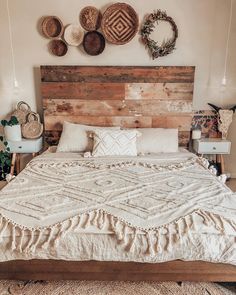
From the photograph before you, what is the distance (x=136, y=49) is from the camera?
3059mm

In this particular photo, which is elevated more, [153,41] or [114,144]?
[153,41]

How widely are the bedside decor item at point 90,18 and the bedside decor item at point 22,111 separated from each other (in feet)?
3.79

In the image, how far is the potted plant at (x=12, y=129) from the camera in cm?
299

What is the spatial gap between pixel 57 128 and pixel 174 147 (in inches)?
55.0

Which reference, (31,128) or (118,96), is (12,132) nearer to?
(31,128)

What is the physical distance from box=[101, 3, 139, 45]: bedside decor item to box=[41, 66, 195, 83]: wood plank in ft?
Result: 1.08

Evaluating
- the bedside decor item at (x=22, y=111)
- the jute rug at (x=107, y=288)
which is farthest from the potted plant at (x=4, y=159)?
the jute rug at (x=107, y=288)

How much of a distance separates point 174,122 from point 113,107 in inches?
29.4

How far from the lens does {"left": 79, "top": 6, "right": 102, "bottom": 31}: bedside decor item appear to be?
2.94 metres

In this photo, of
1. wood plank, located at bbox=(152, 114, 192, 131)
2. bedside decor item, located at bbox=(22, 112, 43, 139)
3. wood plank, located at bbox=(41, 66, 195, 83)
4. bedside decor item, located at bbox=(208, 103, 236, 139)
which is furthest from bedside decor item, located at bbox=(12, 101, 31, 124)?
bedside decor item, located at bbox=(208, 103, 236, 139)

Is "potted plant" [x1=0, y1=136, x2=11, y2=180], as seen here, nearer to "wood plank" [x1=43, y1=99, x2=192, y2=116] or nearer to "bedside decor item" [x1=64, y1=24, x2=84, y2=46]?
"wood plank" [x1=43, y1=99, x2=192, y2=116]

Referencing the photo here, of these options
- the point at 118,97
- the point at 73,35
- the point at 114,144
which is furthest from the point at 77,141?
the point at 73,35

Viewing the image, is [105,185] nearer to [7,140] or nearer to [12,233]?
[12,233]

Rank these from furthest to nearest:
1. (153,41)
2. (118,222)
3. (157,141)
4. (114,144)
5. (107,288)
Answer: (153,41)
(157,141)
(114,144)
(107,288)
(118,222)
